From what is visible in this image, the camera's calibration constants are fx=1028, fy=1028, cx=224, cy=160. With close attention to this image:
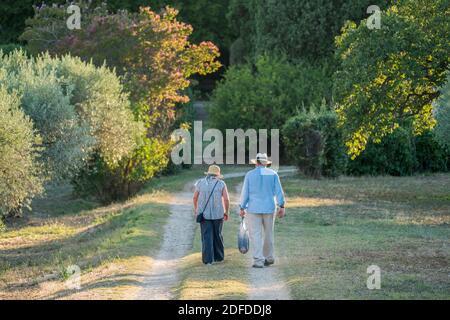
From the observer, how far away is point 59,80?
29.2m

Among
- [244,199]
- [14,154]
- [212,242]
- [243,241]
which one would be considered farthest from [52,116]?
[244,199]

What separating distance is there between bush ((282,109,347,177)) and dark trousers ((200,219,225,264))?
2357cm

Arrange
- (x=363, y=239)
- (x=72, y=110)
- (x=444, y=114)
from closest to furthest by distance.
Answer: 1. (x=363, y=239)
2. (x=444, y=114)
3. (x=72, y=110)

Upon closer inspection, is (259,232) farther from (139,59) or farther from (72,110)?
(139,59)

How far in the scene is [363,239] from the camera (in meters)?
23.4

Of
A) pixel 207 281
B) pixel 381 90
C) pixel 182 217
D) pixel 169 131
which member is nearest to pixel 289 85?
pixel 169 131

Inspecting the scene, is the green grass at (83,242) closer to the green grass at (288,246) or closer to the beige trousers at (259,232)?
the green grass at (288,246)

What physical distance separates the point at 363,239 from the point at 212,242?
5.14 meters

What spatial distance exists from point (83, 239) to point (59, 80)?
15.0ft

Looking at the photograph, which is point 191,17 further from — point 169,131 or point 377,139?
point 377,139

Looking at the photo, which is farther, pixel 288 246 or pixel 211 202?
pixel 288 246

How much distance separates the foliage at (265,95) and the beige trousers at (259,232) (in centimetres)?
3136

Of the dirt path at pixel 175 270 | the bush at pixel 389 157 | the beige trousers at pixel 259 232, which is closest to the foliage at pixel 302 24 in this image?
the bush at pixel 389 157

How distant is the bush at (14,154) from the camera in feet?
79.5
